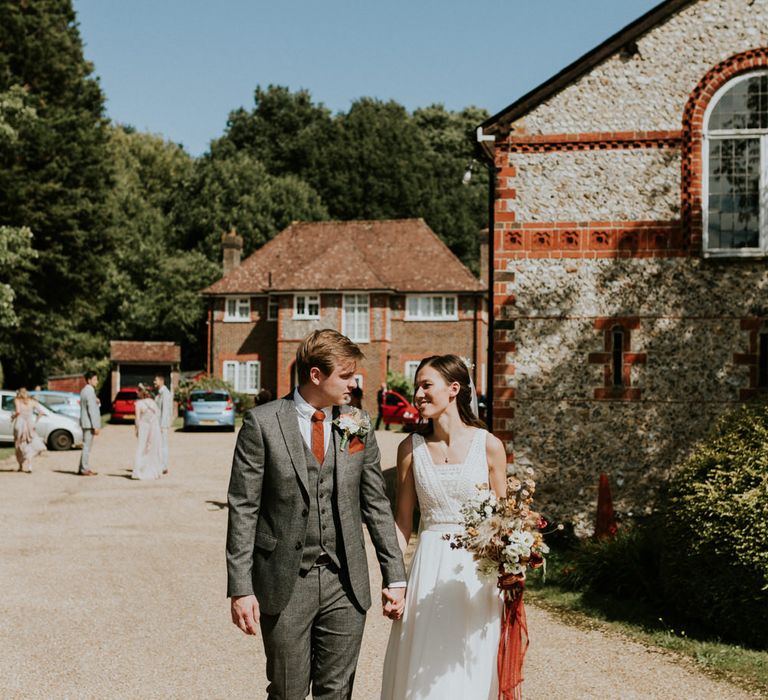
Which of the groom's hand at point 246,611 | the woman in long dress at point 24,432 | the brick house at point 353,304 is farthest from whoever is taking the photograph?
the brick house at point 353,304

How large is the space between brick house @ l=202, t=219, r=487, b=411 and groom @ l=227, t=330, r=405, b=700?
39.4m

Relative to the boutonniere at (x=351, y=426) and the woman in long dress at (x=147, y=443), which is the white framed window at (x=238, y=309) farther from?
the boutonniere at (x=351, y=426)

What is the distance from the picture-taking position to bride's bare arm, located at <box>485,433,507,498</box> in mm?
5430

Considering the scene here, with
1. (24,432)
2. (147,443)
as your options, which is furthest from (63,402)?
(147,443)

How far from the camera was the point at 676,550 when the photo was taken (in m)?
8.30

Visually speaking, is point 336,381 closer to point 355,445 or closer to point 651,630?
point 355,445

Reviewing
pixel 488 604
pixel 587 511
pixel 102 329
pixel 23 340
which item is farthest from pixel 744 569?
pixel 102 329

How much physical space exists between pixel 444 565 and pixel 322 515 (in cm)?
103

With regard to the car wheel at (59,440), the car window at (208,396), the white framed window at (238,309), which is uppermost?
the white framed window at (238,309)

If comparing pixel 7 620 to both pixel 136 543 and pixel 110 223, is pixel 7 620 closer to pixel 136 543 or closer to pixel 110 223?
pixel 136 543

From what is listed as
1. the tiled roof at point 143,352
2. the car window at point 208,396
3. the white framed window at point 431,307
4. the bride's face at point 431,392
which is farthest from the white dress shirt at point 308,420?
the tiled roof at point 143,352

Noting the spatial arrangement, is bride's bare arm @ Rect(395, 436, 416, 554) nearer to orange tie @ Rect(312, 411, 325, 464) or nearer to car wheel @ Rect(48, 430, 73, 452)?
orange tie @ Rect(312, 411, 325, 464)

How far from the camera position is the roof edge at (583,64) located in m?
12.5

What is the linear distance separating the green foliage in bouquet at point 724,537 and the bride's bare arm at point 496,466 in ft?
10.2
